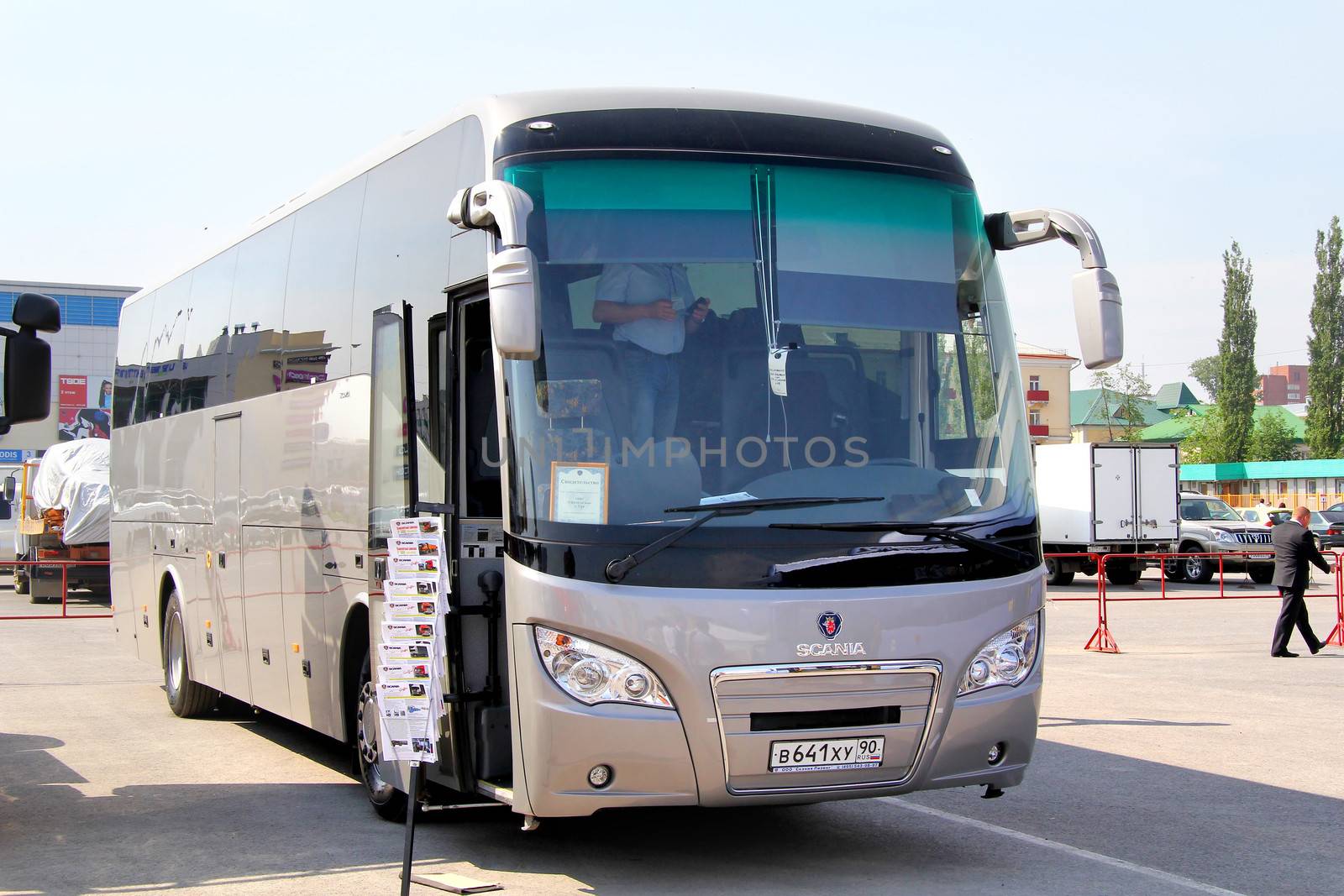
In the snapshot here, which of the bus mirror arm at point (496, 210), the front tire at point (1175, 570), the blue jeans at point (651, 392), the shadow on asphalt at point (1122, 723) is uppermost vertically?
the bus mirror arm at point (496, 210)

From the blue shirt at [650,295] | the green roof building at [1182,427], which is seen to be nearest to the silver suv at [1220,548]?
the blue shirt at [650,295]

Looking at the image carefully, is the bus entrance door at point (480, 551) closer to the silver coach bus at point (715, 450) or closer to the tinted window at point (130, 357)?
the silver coach bus at point (715, 450)

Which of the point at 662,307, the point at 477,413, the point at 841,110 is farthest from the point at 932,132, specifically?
the point at 477,413

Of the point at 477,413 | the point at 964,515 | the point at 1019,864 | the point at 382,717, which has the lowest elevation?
the point at 1019,864

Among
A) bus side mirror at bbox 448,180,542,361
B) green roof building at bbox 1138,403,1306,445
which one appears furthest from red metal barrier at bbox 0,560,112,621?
green roof building at bbox 1138,403,1306,445

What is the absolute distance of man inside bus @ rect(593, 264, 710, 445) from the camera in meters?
6.43

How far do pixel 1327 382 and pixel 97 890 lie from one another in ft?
301

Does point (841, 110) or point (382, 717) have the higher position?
point (841, 110)

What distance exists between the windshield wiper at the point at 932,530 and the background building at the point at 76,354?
5992 centimetres

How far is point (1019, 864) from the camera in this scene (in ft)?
23.6

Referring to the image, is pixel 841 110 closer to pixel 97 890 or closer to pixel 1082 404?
pixel 97 890

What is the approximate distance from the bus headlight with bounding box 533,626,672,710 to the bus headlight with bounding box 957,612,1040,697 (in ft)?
4.57

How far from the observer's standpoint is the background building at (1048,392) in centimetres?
10388

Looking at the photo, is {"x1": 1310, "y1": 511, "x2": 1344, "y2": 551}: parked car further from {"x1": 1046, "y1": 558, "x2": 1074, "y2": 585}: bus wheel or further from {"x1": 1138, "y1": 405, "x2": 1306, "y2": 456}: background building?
{"x1": 1138, "y1": 405, "x2": 1306, "y2": 456}: background building
